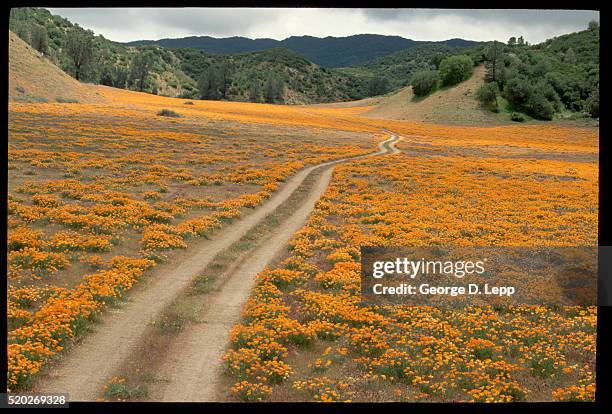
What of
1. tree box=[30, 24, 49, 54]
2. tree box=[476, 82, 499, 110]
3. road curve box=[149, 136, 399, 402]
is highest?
tree box=[30, 24, 49, 54]

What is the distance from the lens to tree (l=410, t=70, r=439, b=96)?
469 feet

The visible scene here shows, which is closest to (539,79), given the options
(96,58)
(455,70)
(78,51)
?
(455,70)

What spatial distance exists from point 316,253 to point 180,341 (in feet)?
29.7

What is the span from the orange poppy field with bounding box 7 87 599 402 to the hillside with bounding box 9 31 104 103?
97.0 feet

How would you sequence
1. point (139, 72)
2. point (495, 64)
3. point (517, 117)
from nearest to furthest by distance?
point (517, 117)
point (495, 64)
point (139, 72)

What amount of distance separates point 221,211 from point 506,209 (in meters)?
17.0

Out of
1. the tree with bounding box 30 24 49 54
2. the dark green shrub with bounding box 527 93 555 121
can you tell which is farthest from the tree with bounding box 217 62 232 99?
the dark green shrub with bounding box 527 93 555 121

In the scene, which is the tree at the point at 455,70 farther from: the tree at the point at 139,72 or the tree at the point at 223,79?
the tree at the point at 139,72

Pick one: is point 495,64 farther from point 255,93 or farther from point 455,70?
point 255,93

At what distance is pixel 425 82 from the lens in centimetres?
14288

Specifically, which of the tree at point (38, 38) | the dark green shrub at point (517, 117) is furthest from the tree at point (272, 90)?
the dark green shrub at point (517, 117)

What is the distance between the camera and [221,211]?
28.5 metres

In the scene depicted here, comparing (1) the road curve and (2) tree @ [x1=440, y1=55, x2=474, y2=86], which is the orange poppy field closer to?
(1) the road curve

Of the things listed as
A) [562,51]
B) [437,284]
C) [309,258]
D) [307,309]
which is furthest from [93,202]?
[562,51]
